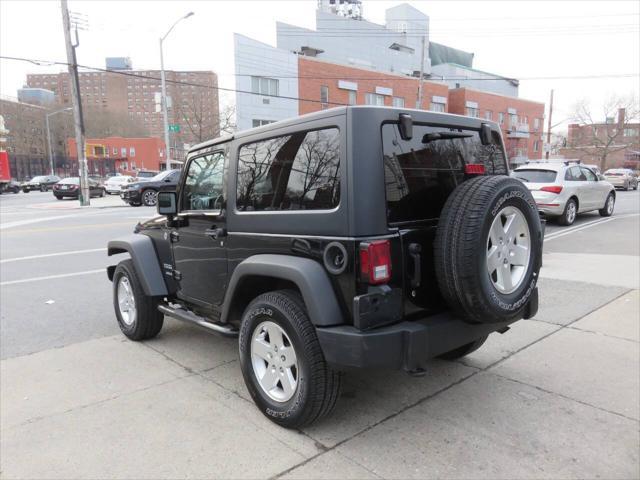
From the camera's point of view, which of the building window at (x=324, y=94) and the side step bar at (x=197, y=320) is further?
the building window at (x=324, y=94)

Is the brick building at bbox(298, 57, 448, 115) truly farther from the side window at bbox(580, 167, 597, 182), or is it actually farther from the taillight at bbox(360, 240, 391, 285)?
the taillight at bbox(360, 240, 391, 285)

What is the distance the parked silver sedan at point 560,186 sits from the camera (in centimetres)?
1166

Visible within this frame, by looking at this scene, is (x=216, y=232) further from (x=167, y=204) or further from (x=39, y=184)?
(x=39, y=184)

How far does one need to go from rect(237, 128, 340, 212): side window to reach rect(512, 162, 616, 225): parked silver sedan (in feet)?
31.8

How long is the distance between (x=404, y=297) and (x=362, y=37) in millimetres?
54078

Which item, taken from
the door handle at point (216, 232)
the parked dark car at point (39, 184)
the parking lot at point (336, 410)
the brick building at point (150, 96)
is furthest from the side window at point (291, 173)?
the parked dark car at point (39, 184)

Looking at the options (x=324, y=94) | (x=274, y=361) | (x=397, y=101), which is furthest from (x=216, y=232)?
(x=397, y=101)

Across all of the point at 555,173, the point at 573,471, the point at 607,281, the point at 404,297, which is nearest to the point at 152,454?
the point at 404,297

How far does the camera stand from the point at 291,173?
2982 mm

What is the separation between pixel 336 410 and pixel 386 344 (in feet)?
3.03

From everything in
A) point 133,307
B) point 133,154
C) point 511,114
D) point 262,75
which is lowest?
point 133,307

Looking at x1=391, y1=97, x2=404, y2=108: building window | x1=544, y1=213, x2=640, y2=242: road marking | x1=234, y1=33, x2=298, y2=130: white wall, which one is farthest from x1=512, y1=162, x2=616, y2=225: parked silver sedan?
x1=391, y1=97, x2=404, y2=108: building window

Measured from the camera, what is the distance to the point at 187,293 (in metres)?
4.09

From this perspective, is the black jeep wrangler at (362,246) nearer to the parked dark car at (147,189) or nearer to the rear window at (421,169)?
the rear window at (421,169)
